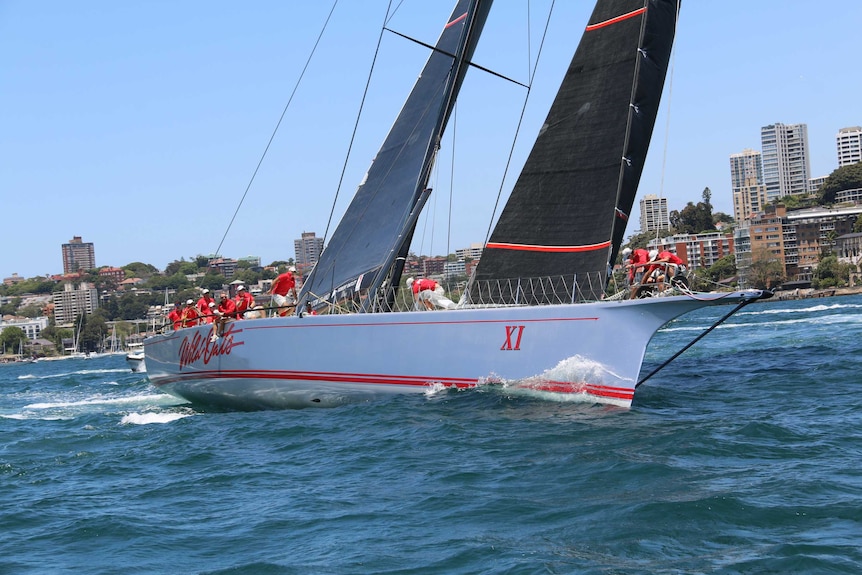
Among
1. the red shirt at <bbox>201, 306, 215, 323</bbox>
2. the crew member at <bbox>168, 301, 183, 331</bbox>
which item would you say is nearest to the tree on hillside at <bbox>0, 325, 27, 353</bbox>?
the crew member at <bbox>168, 301, 183, 331</bbox>

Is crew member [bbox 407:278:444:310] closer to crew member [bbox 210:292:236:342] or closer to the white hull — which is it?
the white hull

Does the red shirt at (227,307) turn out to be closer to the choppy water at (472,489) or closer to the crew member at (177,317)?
the choppy water at (472,489)

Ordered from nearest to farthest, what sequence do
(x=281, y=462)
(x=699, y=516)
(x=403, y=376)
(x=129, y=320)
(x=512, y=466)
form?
(x=699, y=516)
(x=512, y=466)
(x=281, y=462)
(x=403, y=376)
(x=129, y=320)

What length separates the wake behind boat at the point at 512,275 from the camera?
33.1 feet

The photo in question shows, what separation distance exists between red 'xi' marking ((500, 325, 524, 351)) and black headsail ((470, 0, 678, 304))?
50 cm

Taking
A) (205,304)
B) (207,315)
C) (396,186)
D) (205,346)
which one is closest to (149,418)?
(205,346)

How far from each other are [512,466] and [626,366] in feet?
9.23

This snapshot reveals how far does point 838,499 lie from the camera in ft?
18.7

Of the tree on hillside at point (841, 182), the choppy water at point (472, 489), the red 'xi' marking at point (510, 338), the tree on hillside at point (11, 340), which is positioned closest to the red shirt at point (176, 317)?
the choppy water at point (472, 489)

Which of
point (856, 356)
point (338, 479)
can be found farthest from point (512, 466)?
point (856, 356)

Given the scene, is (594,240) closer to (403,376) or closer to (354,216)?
(403,376)

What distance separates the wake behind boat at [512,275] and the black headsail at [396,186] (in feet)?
0.07

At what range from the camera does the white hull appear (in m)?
9.80

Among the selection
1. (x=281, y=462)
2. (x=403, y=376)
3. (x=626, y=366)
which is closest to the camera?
(x=281, y=462)
